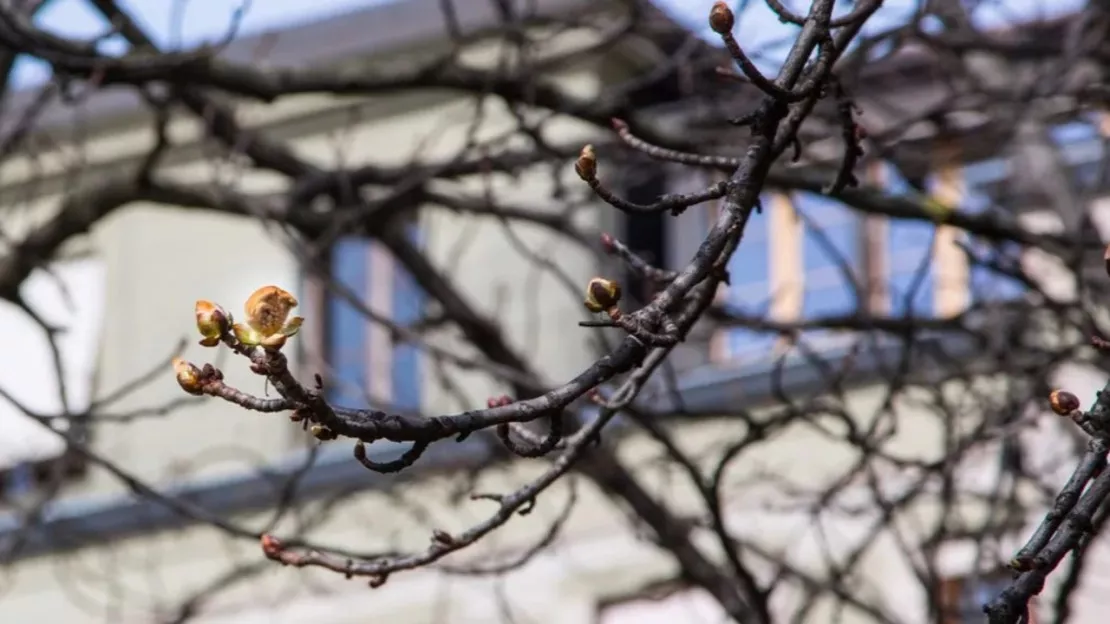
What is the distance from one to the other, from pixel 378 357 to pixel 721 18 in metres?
10.8

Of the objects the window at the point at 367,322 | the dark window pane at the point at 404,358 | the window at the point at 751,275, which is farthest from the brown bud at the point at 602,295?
the window at the point at 367,322

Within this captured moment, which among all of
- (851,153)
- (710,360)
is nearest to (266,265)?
(710,360)

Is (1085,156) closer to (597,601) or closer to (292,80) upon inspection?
(597,601)

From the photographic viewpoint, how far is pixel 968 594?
5.52 m

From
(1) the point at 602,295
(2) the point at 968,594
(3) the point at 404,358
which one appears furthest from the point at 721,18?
(3) the point at 404,358

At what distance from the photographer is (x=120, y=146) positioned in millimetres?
14438

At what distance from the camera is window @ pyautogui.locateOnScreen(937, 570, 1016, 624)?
5.16 metres

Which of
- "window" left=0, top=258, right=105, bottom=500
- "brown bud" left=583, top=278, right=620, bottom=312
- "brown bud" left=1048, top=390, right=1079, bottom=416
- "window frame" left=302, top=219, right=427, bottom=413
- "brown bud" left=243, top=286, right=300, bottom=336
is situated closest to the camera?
"brown bud" left=243, top=286, right=300, bottom=336

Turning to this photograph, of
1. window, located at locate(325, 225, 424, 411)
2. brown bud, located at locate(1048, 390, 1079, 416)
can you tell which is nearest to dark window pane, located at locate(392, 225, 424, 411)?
window, located at locate(325, 225, 424, 411)

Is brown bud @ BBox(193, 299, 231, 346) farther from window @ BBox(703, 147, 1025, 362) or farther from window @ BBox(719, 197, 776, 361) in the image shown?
window @ BBox(719, 197, 776, 361)

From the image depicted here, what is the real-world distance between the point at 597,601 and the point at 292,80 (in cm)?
615

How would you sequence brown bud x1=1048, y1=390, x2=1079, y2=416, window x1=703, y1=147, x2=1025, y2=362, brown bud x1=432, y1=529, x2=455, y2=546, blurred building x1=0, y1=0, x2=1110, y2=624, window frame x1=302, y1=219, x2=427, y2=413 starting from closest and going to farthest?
brown bud x1=1048, y1=390, x2=1079, y2=416
brown bud x1=432, y1=529, x2=455, y2=546
blurred building x1=0, y1=0, x2=1110, y2=624
window x1=703, y1=147, x2=1025, y2=362
window frame x1=302, y1=219, x2=427, y2=413

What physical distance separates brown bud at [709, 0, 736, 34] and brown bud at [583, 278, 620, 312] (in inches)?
18.0

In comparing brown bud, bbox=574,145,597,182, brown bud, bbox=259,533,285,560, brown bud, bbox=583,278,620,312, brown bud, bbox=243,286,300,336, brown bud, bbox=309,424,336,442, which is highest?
brown bud, bbox=259,533,285,560
